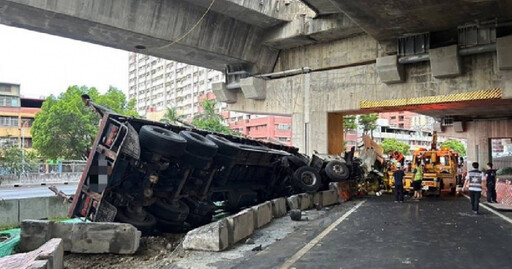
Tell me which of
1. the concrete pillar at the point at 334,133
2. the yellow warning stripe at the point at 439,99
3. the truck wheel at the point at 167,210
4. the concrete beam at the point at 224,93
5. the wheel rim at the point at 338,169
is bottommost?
the truck wheel at the point at 167,210

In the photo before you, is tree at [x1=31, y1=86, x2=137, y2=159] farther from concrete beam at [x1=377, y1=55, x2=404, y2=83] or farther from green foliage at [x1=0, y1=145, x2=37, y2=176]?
concrete beam at [x1=377, y1=55, x2=404, y2=83]

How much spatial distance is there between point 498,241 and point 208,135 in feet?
23.4

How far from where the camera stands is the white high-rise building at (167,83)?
115 metres

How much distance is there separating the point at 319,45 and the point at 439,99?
692 cm

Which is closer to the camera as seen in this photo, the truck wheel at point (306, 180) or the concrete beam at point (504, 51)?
the truck wheel at point (306, 180)

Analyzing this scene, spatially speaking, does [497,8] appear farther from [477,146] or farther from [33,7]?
[477,146]

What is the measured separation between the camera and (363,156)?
80.1 feet

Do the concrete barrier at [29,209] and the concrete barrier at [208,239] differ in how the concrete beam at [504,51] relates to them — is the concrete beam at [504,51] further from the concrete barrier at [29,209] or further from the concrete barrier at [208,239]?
the concrete barrier at [29,209]

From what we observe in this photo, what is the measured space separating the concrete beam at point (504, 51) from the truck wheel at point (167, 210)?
1361cm

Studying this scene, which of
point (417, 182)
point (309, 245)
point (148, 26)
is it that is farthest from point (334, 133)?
point (309, 245)

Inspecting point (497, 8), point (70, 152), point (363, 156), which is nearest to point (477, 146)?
point (363, 156)

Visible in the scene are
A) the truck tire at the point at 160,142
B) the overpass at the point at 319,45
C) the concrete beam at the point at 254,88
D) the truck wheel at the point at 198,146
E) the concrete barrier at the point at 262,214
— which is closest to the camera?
the truck tire at the point at 160,142

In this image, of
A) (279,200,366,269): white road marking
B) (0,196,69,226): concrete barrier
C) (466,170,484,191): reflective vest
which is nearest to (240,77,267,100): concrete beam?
(279,200,366,269): white road marking

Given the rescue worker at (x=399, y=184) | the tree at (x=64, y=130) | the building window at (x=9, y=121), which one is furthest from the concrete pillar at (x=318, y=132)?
the building window at (x=9, y=121)
